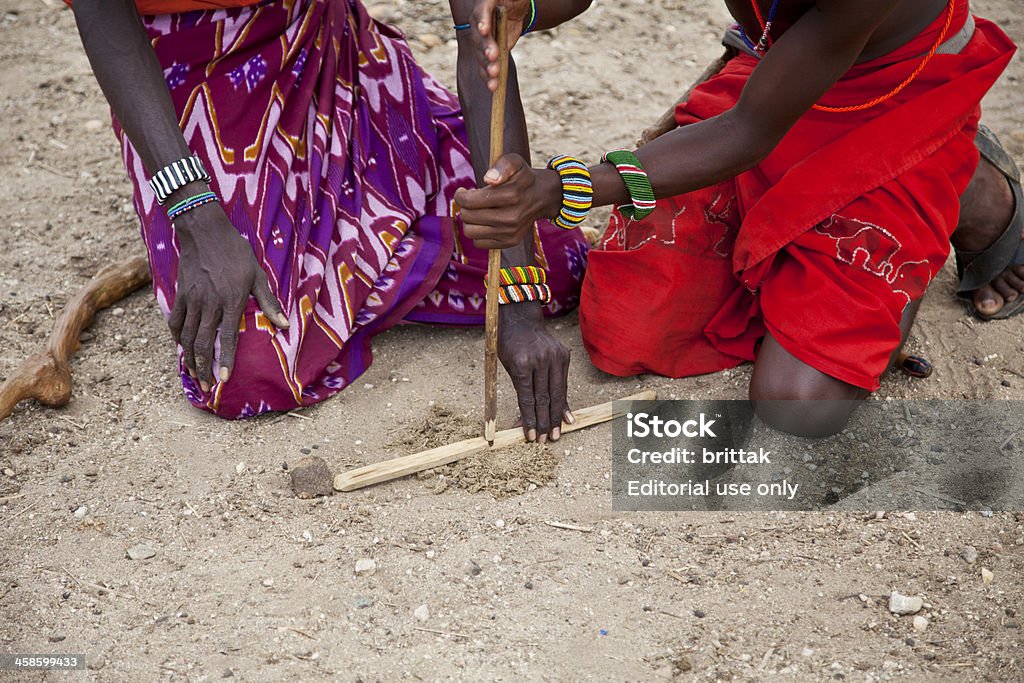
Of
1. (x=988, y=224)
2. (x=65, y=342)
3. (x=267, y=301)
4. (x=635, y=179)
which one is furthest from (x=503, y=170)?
(x=988, y=224)

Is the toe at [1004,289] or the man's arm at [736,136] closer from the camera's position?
the man's arm at [736,136]

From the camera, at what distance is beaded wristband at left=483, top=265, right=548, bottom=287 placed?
2096 millimetres

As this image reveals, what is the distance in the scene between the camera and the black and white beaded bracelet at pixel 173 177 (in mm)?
2117

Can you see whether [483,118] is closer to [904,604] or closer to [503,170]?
[503,170]

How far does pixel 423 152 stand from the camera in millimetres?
2521

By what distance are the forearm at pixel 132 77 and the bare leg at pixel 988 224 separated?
179cm

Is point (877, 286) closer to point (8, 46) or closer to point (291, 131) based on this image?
point (291, 131)

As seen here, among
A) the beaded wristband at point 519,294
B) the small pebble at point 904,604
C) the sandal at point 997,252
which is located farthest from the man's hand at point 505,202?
→ the sandal at point 997,252

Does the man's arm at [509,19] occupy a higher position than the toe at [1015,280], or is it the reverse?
the man's arm at [509,19]

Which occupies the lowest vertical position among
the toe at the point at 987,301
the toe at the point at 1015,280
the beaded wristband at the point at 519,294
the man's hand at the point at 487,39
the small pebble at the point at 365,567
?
the toe at the point at 987,301

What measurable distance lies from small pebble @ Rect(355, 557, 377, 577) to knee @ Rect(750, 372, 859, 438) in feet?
2.90

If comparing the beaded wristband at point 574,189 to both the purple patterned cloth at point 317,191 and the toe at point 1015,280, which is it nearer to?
the purple patterned cloth at point 317,191

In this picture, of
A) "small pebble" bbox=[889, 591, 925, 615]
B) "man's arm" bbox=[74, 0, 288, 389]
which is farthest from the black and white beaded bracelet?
"small pebble" bbox=[889, 591, 925, 615]

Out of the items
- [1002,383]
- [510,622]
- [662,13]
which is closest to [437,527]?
[510,622]
